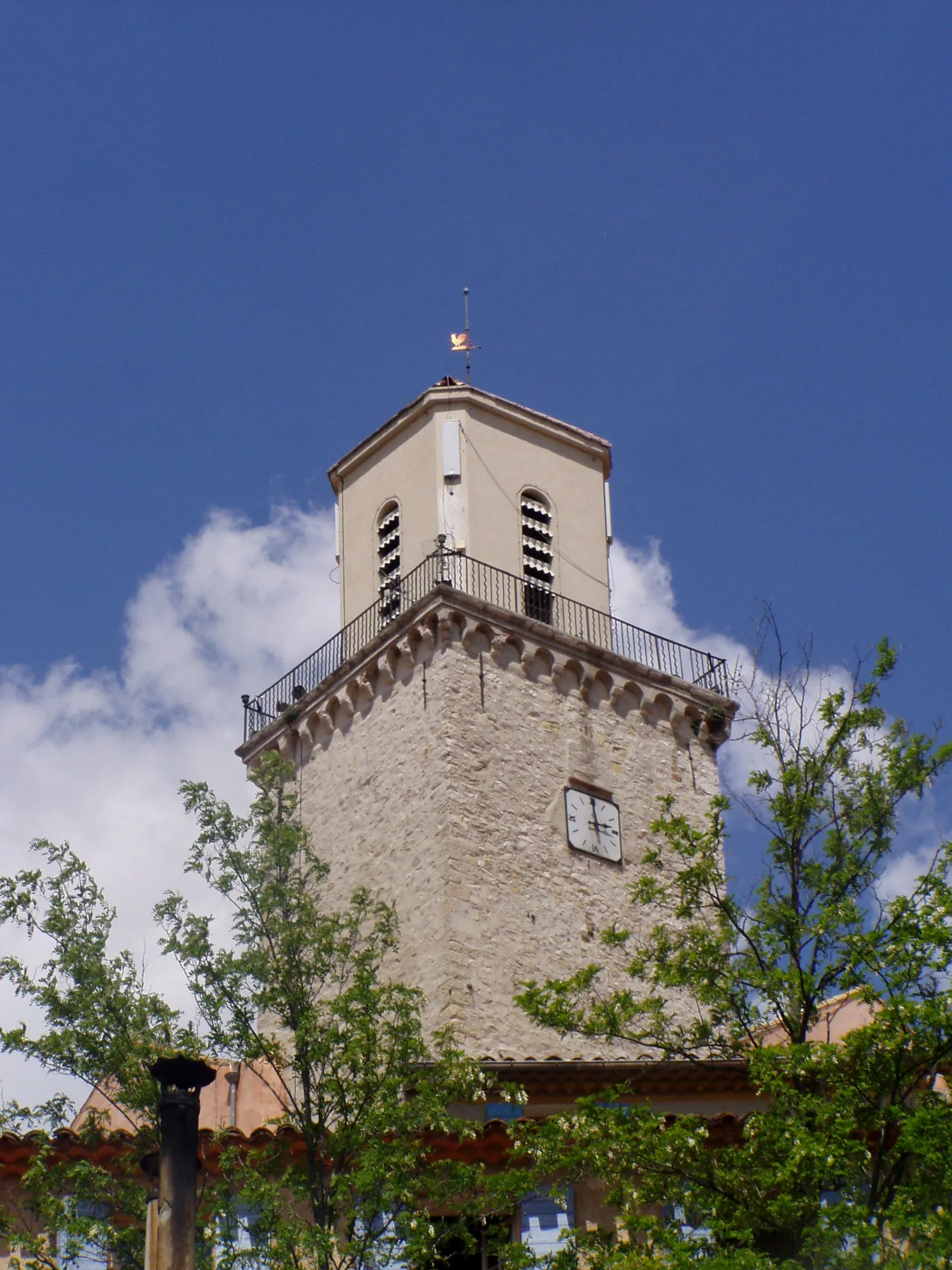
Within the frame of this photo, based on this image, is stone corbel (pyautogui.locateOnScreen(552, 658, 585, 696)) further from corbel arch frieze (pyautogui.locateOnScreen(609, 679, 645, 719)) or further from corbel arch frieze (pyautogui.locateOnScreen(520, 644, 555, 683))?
corbel arch frieze (pyautogui.locateOnScreen(609, 679, 645, 719))

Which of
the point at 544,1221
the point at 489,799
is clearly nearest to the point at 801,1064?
the point at 544,1221

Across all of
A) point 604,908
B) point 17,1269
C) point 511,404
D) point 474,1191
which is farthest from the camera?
point 511,404

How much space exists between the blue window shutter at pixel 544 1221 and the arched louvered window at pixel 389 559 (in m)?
12.1

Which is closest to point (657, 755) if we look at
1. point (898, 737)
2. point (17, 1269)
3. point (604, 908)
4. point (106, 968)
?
point (604, 908)

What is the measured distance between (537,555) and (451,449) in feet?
6.93

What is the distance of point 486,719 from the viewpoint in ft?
86.6

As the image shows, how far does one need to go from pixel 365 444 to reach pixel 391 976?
9.80 metres

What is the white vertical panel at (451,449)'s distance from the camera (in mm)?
28938

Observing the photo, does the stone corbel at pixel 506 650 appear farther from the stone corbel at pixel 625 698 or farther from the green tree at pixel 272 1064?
the green tree at pixel 272 1064

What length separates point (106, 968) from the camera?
15.8 metres

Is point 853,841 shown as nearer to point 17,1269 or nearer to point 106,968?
point 106,968

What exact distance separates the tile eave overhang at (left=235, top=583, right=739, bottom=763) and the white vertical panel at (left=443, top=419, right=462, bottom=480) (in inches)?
95.8

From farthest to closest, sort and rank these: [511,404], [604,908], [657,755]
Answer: [511,404] < [657,755] < [604,908]

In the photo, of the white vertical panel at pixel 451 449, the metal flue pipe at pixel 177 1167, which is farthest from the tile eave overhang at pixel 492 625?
the metal flue pipe at pixel 177 1167
